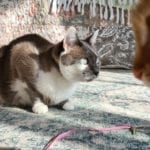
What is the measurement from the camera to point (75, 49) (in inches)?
50.6

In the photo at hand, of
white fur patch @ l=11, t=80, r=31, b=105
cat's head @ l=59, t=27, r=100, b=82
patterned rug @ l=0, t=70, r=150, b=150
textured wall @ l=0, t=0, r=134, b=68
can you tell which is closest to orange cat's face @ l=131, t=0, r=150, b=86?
patterned rug @ l=0, t=70, r=150, b=150

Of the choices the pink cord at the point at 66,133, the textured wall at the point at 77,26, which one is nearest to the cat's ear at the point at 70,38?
the pink cord at the point at 66,133

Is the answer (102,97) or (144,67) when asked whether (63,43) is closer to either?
(102,97)

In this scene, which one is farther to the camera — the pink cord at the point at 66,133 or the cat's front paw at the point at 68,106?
the cat's front paw at the point at 68,106

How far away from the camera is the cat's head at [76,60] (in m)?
1.25

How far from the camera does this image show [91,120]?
1.21 m

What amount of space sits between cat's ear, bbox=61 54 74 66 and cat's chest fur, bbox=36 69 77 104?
0.13 ft

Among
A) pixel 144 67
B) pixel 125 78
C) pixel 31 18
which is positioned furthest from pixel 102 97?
pixel 144 67

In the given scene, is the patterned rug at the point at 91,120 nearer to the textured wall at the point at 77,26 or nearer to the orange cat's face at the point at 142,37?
the textured wall at the point at 77,26

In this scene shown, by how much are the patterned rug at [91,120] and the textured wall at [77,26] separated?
22cm

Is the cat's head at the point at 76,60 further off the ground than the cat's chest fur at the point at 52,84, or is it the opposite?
the cat's head at the point at 76,60

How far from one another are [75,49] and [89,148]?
1.22 ft

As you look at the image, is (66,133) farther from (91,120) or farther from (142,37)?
(142,37)

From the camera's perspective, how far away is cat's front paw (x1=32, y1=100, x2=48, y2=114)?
127 cm
